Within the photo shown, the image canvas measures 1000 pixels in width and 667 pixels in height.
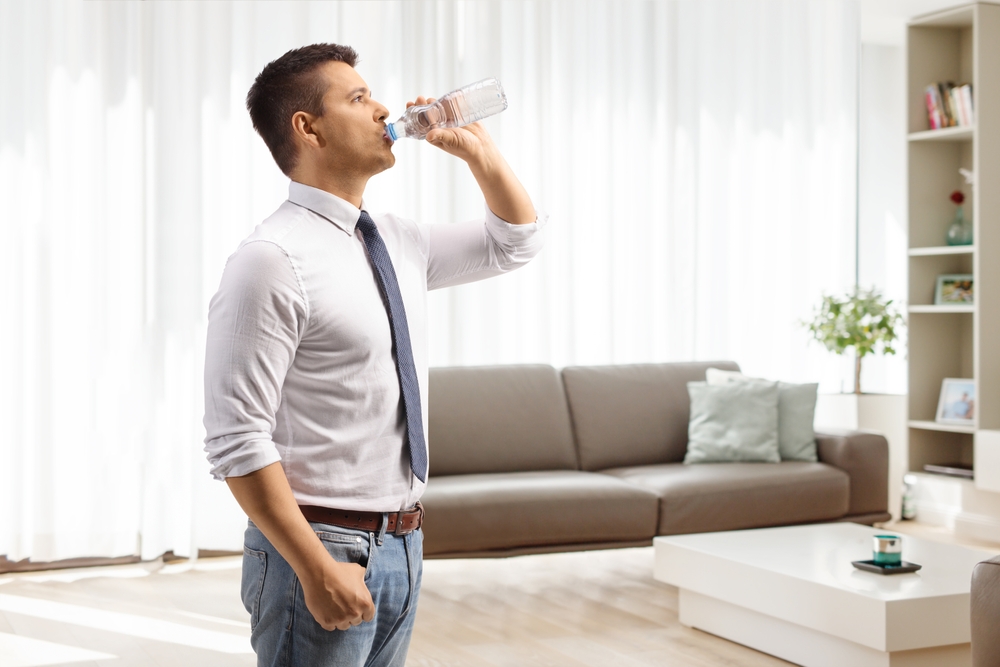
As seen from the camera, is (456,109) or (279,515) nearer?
(279,515)

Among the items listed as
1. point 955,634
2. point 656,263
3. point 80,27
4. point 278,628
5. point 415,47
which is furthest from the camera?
point 656,263

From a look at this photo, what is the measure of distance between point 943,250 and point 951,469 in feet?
3.33

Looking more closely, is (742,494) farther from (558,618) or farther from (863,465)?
(558,618)

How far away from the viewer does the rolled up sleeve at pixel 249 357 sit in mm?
1054

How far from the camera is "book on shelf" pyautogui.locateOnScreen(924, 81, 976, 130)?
472 cm

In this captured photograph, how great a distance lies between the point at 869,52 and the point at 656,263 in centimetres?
182

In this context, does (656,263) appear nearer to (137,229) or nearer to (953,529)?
(953,529)

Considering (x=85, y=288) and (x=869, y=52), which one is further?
(x=869, y=52)

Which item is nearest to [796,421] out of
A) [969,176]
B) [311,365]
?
[969,176]

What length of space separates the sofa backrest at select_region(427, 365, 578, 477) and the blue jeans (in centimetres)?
266

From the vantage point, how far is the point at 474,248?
1423 millimetres

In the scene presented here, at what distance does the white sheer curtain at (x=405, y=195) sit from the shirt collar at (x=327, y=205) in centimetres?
306

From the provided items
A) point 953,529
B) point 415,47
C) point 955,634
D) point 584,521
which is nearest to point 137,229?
point 415,47

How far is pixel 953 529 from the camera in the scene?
15.6ft
